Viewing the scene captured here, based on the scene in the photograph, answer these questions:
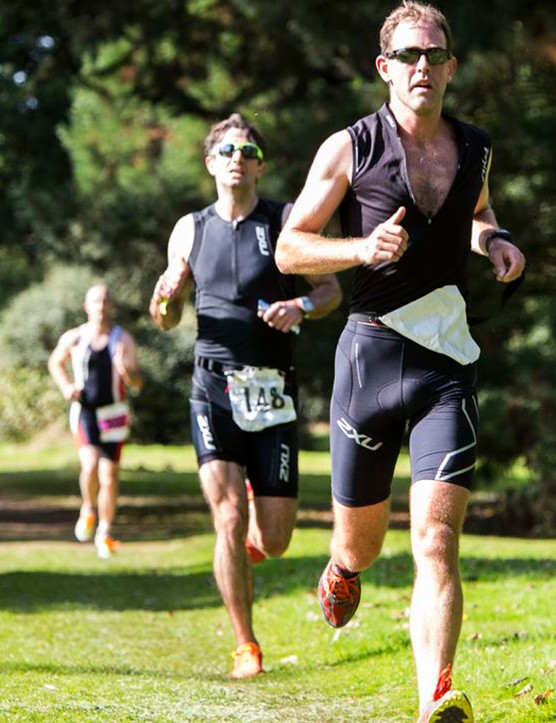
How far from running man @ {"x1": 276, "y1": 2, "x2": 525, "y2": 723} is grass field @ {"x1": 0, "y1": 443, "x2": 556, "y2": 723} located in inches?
48.0

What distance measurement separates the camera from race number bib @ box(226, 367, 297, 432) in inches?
296

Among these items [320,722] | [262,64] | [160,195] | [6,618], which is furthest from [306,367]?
[320,722]

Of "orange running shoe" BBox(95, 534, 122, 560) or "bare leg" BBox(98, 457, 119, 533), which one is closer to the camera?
"bare leg" BBox(98, 457, 119, 533)

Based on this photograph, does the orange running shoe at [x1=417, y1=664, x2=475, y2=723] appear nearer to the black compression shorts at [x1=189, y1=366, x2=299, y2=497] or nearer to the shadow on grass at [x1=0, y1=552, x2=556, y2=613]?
the black compression shorts at [x1=189, y1=366, x2=299, y2=497]

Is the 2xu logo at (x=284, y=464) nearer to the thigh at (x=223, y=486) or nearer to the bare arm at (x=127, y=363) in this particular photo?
the thigh at (x=223, y=486)

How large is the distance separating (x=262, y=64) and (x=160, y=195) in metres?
4.05

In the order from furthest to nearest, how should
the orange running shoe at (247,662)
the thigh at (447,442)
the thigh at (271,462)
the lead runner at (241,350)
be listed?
the thigh at (271,462) → the lead runner at (241,350) → the orange running shoe at (247,662) → the thigh at (447,442)

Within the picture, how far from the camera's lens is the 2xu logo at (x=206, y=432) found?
7.48 metres

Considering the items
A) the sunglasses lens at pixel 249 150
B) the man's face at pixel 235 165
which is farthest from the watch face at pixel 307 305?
the sunglasses lens at pixel 249 150

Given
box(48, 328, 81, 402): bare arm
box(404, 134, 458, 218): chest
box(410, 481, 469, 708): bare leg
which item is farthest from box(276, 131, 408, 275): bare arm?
box(48, 328, 81, 402): bare arm

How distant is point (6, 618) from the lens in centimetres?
912

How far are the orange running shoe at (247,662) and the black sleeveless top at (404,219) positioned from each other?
2496mm

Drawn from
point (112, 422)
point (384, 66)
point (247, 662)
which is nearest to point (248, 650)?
point (247, 662)

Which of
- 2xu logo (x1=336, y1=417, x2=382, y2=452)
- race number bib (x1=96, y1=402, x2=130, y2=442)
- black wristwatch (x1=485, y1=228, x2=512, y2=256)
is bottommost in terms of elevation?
race number bib (x1=96, y1=402, x2=130, y2=442)
